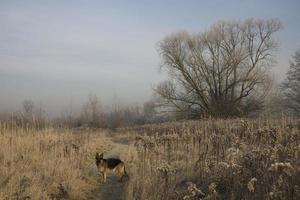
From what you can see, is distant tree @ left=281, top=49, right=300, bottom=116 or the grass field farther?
distant tree @ left=281, top=49, right=300, bottom=116

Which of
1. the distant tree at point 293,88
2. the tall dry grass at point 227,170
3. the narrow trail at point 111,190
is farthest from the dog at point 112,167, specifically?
the distant tree at point 293,88

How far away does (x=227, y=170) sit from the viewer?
6457mm

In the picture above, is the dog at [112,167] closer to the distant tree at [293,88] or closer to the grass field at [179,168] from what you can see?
the grass field at [179,168]

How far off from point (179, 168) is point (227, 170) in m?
2.24

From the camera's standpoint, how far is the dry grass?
7.16 m

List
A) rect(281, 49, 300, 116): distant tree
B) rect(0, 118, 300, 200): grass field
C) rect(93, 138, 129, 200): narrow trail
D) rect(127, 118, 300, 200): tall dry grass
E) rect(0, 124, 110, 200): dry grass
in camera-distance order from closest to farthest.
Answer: rect(127, 118, 300, 200): tall dry grass → rect(0, 118, 300, 200): grass field → rect(0, 124, 110, 200): dry grass → rect(93, 138, 129, 200): narrow trail → rect(281, 49, 300, 116): distant tree

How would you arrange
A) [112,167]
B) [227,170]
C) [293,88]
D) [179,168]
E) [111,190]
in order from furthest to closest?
1. [293,88]
2. [112,167]
3. [111,190]
4. [179,168]
5. [227,170]

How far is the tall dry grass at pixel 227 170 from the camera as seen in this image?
4.96 metres

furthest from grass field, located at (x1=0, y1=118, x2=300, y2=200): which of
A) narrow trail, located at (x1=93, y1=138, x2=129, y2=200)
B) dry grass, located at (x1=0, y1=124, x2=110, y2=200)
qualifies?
narrow trail, located at (x1=93, y1=138, x2=129, y2=200)

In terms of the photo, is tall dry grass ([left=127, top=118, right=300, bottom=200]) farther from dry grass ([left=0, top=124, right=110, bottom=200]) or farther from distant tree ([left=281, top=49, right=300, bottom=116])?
distant tree ([left=281, top=49, right=300, bottom=116])

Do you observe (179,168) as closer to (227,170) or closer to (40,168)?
(227,170)

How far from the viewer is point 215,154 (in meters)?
8.02

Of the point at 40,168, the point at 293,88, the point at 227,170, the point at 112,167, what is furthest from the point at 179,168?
the point at 293,88

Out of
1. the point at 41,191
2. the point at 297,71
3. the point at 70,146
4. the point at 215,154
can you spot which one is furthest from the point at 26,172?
the point at 297,71
